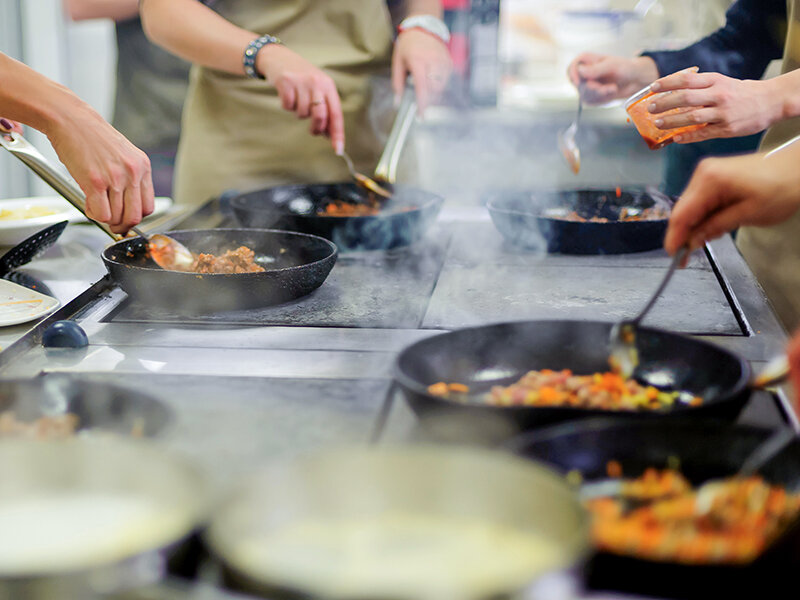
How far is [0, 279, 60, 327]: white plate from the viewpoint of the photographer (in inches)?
57.2

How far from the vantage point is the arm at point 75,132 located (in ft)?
4.73

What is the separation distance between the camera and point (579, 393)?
3.60 ft

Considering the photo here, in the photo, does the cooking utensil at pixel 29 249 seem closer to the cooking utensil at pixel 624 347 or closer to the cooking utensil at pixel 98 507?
the cooking utensil at pixel 98 507

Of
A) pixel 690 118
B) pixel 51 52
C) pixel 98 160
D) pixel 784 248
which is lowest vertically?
pixel 51 52

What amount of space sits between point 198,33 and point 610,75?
1.09 meters

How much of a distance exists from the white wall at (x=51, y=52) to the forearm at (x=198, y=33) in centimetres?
259

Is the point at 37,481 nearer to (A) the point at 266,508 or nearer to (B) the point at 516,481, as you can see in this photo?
(A) the point at 266,508

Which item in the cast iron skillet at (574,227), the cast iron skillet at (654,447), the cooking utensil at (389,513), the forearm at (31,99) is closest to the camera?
the cooking utensil at (389,513)

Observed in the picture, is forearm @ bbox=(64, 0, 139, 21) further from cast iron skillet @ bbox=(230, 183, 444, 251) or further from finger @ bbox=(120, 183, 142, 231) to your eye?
finger @ bbox=(120, 183, 142, 231)

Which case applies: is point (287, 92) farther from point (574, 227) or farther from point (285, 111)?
point (574, 227)

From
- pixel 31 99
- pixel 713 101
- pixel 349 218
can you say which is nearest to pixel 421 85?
pixel 349 218

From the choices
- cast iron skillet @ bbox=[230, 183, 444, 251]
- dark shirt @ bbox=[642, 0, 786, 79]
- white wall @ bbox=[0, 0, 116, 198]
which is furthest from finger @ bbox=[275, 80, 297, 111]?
white wall @ bbox=[0, 0, 116, 198]

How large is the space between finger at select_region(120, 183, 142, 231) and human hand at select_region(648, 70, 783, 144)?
40.8 inches

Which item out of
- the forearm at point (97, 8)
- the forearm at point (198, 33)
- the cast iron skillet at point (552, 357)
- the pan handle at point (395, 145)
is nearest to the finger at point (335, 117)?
the pan handle at point (395, 145)
